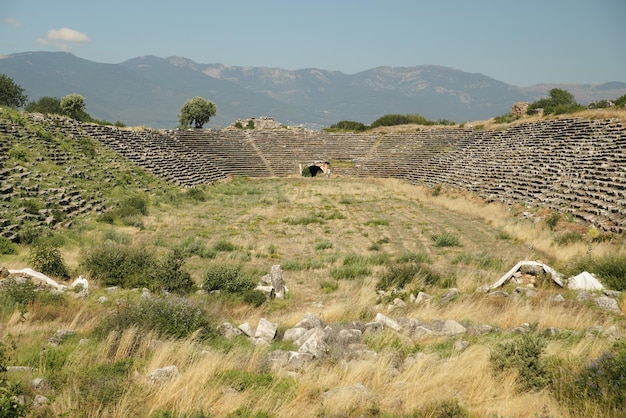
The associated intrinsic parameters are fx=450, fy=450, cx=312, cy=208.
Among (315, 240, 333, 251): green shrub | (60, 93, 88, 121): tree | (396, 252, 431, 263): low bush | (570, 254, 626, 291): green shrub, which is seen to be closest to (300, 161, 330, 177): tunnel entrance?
(60, 93, 88, 121): tree

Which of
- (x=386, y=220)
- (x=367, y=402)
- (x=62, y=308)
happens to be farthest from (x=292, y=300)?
(x=386, y=220)

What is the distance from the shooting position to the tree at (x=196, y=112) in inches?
2731

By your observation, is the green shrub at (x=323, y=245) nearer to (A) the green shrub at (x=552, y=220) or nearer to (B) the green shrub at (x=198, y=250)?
(B) the green shrub at (x=198, y=250)

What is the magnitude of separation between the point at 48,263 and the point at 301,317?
699cm

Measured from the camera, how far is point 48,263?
11.5m

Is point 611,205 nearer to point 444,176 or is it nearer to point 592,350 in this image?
point 592,350

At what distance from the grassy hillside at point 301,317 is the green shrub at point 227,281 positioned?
0.19 ft

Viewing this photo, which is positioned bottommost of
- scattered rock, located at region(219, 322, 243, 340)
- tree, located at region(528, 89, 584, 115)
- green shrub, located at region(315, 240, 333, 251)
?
green shrub, located at region(315, 240, 333, 251)

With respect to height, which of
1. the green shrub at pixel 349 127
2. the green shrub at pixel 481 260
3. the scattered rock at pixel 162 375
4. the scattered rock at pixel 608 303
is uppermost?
the green shrub at pixel 349 127

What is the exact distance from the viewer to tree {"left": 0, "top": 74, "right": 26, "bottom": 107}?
50463 mm

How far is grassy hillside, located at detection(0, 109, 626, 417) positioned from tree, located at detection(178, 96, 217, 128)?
50821 mm

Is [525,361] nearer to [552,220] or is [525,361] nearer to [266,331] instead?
[266,331]

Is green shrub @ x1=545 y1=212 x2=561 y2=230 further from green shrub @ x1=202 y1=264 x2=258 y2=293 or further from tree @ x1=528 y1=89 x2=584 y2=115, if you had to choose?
tree @ x1=528 y1=89 x2=584 y2=115

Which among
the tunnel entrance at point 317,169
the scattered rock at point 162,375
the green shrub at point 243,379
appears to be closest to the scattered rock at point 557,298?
the green shrub at point 243,379
